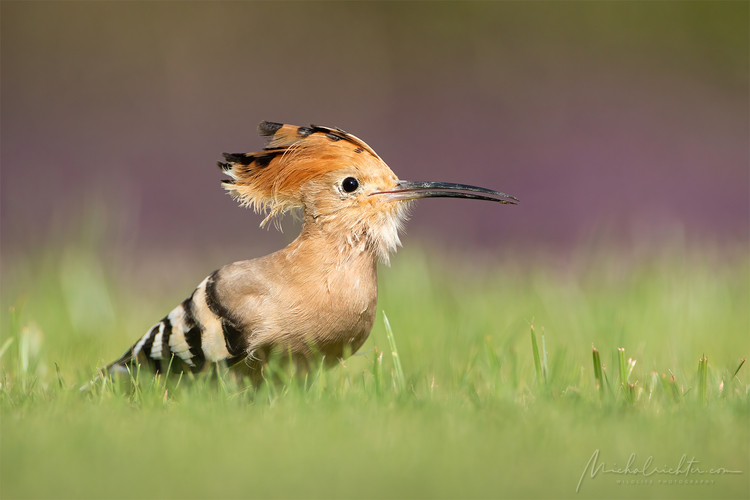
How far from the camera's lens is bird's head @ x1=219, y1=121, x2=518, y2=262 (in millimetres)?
2514

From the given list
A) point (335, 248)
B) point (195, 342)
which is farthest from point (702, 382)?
point (195, 342)

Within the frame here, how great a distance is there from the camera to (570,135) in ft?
21.6

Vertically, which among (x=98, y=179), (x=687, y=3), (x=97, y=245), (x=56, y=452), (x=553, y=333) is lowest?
(x=553, y=333)

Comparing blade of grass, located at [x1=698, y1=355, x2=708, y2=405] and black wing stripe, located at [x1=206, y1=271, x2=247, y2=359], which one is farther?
black wing stripe, located at [x1=206, y1=271, x2=247, y2=359]

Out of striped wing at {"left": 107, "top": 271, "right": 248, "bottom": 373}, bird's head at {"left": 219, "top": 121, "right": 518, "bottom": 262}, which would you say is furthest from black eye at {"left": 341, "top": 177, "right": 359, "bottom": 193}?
striped wing at {"left": 107, "top": 271, "right": 248, "bottom": 373}

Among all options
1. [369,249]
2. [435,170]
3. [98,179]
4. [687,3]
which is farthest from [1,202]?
[687,3]

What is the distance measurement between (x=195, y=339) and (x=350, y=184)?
707 mm

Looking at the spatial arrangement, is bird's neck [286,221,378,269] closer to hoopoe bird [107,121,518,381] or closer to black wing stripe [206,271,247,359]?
hoopoe bird [107,121,518,381]

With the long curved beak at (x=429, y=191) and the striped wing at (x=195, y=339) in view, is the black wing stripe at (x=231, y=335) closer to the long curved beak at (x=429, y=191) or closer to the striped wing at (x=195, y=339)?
the striped wing at (x=195, y=339)

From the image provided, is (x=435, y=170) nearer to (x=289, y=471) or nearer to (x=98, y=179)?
(x=98, y=179)

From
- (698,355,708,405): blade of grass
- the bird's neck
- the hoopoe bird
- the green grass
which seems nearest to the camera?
the green grass

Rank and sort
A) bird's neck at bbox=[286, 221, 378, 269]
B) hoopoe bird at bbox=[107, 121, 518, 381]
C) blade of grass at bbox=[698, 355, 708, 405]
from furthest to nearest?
bird's neck at bbox=[286, 221, 378, 269] < hoopoe bird at bbox=[107, 121, 518, 381] < blade of grass at bbox=[698, 355, 708, 405]

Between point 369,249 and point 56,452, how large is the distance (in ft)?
3.72

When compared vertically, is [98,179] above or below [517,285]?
above
